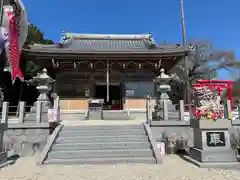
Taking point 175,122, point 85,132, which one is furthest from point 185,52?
point 85,132

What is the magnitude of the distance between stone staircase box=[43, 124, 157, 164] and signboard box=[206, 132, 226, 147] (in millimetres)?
1854

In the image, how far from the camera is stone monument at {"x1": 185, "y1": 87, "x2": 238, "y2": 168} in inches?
215

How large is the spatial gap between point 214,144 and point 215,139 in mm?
161

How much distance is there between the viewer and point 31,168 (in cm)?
544

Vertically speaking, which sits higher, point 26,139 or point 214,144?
point 214,144

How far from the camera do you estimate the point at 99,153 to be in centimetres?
628

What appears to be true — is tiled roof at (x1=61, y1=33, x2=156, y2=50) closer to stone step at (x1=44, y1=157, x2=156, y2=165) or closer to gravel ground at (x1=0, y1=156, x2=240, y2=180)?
stone step at (x1=44, y1=157, x2=156, y2=165)

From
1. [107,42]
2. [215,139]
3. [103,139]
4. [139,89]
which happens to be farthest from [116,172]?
[107,42]

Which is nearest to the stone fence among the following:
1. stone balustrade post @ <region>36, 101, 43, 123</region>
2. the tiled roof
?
stone balustrade post @ <region>36, 101, 43, 123</region>

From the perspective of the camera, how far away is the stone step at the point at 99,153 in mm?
6133

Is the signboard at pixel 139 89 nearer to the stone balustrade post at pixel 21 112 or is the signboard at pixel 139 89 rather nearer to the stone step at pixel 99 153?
the stone balustrade post at pixel 21 112

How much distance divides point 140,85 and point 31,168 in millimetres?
10689

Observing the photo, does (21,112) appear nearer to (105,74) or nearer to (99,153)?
(99,153)

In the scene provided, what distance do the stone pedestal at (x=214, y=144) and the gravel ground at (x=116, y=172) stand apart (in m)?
0.46
